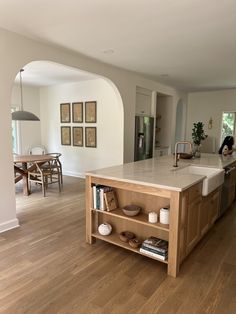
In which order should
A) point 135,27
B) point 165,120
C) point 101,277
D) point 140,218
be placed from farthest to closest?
point 165,120, point 135,27, point 140,218, point 101,277

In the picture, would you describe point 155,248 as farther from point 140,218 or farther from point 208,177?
point 208,177

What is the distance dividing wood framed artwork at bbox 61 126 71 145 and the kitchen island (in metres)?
4.01

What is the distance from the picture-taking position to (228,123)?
24.4ft

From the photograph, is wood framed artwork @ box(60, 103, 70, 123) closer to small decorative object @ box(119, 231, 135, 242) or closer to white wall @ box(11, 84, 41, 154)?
white wall @ box(11, 84, 41, 154)

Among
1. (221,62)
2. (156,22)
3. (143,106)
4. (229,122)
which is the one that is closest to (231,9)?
(156,22)

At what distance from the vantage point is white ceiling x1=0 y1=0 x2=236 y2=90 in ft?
7.79

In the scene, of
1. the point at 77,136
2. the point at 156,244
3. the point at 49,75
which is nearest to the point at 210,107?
the point at 77,136

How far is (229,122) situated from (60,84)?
535cm

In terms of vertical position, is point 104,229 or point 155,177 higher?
point 155,177

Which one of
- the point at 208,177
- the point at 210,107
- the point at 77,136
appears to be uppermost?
the point at 210,107

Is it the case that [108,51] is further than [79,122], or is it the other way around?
[79,122]

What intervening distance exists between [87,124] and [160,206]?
4189 millimetres

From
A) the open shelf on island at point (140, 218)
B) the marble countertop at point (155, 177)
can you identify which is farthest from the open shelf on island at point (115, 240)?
the marble countertop at point (155, 177)

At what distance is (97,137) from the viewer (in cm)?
610
